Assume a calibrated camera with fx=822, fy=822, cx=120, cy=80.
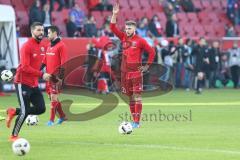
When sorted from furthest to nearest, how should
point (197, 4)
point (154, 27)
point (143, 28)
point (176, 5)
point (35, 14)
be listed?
point (197, 4), point (176, 5), point (154, 27), point (143, 28), point (35, 14)

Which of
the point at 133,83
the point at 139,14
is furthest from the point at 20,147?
the point at 139,14

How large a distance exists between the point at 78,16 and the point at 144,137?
61.7ft

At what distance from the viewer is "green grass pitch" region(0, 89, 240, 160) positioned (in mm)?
13734

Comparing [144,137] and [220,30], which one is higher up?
[144,137]

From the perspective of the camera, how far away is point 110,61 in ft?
110

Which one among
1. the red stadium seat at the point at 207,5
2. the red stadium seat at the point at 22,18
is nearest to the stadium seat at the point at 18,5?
the red stadium seat at the point at 22,18

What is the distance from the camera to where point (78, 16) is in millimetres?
34875

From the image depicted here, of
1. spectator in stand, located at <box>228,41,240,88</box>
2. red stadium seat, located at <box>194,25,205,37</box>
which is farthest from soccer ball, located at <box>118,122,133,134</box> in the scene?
red stadium seat, located at <box>194,25,205,37</box>

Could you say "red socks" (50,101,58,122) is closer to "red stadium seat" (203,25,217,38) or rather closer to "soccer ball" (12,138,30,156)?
"soccer ball" (12,138,30,156)

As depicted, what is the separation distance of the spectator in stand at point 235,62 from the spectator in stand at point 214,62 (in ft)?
1.98

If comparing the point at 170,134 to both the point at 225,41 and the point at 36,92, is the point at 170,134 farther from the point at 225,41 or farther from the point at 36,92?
the point at 225,41

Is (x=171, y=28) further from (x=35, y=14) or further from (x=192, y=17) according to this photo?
(x=35, y=14)

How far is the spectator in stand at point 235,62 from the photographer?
124 feet

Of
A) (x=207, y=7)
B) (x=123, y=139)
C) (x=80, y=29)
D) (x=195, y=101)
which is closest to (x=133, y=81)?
(x=123, y=139)
